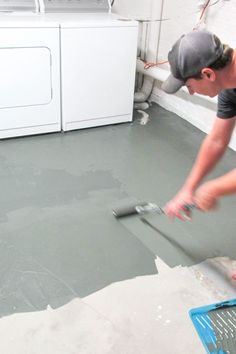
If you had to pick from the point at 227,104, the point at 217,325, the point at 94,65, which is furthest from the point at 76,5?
the point at 217,325

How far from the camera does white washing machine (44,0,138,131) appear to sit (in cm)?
279

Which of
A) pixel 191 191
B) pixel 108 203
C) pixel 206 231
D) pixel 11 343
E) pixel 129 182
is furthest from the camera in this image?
pixel 129 182

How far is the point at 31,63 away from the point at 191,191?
177cm

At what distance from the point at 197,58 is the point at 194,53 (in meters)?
0.02

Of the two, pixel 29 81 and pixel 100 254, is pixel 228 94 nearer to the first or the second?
pixel 100 254

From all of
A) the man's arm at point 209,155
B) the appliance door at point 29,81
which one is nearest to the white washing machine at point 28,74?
the appliance door at point 29,81

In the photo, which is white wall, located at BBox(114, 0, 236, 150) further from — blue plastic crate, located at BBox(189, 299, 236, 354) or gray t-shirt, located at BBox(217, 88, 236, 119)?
blue plastic crate, located at BBox(189, 299, 236, 354)

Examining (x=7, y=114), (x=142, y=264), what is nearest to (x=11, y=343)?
(x=142, y=264)

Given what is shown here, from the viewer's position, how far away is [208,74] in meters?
1.11

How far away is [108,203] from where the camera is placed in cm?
217

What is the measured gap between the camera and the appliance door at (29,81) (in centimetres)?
262

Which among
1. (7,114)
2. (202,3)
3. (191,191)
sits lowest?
(7,114)

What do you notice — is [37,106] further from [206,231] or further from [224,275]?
[224,275]

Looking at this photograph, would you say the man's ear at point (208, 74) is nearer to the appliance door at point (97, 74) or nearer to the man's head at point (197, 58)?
the man's head at point (197, 58)
